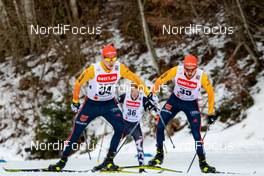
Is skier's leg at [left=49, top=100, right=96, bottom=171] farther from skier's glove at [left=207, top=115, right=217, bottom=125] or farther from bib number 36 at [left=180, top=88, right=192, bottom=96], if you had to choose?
skier's glove at [left=207, top=115, right=217, bottom=125]

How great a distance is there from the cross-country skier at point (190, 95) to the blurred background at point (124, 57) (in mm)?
4728

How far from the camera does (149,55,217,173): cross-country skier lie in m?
8.96

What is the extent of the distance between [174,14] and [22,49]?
943 cm

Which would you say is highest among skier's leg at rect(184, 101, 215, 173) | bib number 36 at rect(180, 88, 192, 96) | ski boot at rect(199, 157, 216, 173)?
bib number 36 at rect(180, 88, 192, 96)

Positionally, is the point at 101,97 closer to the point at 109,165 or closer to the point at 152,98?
the point at 152,98

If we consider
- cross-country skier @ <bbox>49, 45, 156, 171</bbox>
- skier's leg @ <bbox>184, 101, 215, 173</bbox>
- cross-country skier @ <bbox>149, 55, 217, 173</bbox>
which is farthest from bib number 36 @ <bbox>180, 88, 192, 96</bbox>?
cross-country skier @ <bbox>49, 45, 156, 171</bbox>

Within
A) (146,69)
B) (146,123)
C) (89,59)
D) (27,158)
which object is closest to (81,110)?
(146,123)

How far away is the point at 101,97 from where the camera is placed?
875cm

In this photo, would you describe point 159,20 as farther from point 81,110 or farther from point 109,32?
point 81,110

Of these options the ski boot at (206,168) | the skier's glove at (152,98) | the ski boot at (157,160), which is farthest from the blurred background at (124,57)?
the ski boot at (206,168)

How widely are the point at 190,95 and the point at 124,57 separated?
13.5m

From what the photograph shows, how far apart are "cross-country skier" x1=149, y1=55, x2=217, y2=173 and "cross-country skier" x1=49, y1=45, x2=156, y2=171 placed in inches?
32.1

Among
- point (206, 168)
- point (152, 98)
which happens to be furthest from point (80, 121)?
point (206, 168)

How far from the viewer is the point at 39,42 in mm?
25031
